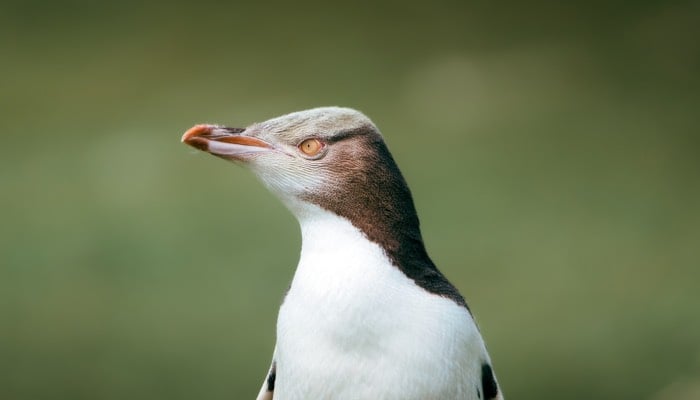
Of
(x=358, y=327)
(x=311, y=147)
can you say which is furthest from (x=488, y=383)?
(x=311, y=147)

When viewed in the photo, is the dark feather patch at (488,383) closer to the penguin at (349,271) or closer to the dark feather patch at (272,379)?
the penguin at (349,271)

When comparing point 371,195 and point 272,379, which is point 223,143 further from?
point 272,379

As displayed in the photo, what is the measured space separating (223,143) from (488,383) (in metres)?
0.40

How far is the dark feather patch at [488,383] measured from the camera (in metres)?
1.22

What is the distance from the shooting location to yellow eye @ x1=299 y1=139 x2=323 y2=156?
1.12 m

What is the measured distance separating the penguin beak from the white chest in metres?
0.09

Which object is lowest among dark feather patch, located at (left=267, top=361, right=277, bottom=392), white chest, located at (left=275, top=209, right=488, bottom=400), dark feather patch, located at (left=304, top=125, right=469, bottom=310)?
dark feather patch, located at (left=267, top=361, right=277, bottom=392)

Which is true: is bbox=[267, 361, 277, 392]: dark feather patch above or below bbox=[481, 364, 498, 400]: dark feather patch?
below

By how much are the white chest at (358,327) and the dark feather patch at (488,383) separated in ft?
0.30

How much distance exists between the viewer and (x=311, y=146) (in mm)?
1127

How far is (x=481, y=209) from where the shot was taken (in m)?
3.04

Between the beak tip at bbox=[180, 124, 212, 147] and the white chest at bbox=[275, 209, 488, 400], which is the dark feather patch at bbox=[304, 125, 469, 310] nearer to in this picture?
the white chest at bbox=[275, 209, 488, 400]

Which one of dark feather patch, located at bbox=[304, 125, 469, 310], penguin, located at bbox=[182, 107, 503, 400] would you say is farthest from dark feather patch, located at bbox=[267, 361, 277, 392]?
dark feather patch, located at bbox=[304, 125, 469, 310]

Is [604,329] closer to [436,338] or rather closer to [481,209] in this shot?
[481,209]
